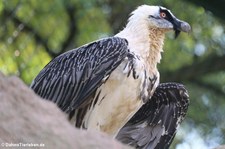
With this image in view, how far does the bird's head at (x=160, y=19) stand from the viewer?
10.3 metres

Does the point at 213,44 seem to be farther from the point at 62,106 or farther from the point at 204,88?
the point at 62,106

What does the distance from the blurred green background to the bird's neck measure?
4.65 meters

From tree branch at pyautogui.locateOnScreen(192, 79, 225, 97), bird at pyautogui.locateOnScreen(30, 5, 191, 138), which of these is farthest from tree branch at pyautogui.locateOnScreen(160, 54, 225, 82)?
bird at pyautogui.locateOnScreen(30, 5, 191, 138)

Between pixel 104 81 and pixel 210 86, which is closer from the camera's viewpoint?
pixel 104 81

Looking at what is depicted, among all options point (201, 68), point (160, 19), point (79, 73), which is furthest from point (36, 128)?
point (201, 68)

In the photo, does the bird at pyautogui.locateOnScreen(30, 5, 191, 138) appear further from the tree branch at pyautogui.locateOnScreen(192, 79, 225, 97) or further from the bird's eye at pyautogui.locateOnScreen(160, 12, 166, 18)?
the tree branch at pyautogui.locateOnScreen(192, 79, 225, 97)

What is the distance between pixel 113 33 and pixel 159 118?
6.05 meters

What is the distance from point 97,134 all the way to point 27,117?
16.4 inches

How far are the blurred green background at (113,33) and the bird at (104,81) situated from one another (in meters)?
5.00

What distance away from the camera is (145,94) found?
9906mm

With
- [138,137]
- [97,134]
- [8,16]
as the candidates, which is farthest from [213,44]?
[97,134]

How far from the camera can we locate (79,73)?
9.93m

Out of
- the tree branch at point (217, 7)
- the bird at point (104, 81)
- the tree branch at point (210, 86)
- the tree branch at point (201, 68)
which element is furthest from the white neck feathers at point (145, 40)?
the tree branch at point (210, 86)

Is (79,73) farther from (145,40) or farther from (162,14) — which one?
(162,14)
